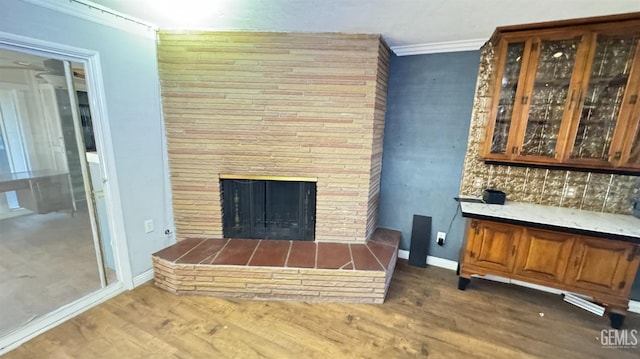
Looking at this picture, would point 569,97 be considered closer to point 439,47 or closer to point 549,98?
point 549,98

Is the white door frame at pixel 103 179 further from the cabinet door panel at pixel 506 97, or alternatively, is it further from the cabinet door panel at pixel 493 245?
the cabinet door panel at pixel 506 97

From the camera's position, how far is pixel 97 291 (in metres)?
2.16

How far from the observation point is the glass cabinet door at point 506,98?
212cm

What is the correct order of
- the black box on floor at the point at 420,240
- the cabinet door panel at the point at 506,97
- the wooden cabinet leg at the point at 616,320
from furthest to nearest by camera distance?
the black box on floor at the point at 420,240 < the cabinet door panel at the point at 506,97 < the wooden cabinet leg at the point at 616,320

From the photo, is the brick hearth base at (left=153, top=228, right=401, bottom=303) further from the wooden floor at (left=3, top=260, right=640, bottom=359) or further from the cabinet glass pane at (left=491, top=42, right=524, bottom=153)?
the cabinet glass pane at (left=491, top=42, right=524, bottom=153)

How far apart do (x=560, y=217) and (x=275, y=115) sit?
2.51 metres

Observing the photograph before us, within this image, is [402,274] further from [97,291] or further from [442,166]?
[97,291]

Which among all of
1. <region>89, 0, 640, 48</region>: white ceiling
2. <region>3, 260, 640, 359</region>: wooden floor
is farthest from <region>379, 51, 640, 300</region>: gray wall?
<region>3, 260, 640, 359</region>: wooden floor

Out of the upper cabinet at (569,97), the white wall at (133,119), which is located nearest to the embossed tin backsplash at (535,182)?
the upper cabinet at (569,97)

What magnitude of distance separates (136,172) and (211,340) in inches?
60.0

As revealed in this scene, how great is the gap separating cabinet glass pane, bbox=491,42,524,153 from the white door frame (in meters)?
3.22

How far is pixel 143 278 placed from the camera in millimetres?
2400

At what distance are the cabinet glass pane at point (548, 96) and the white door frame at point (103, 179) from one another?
3.41 m

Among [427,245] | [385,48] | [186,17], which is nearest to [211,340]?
[427,245]
